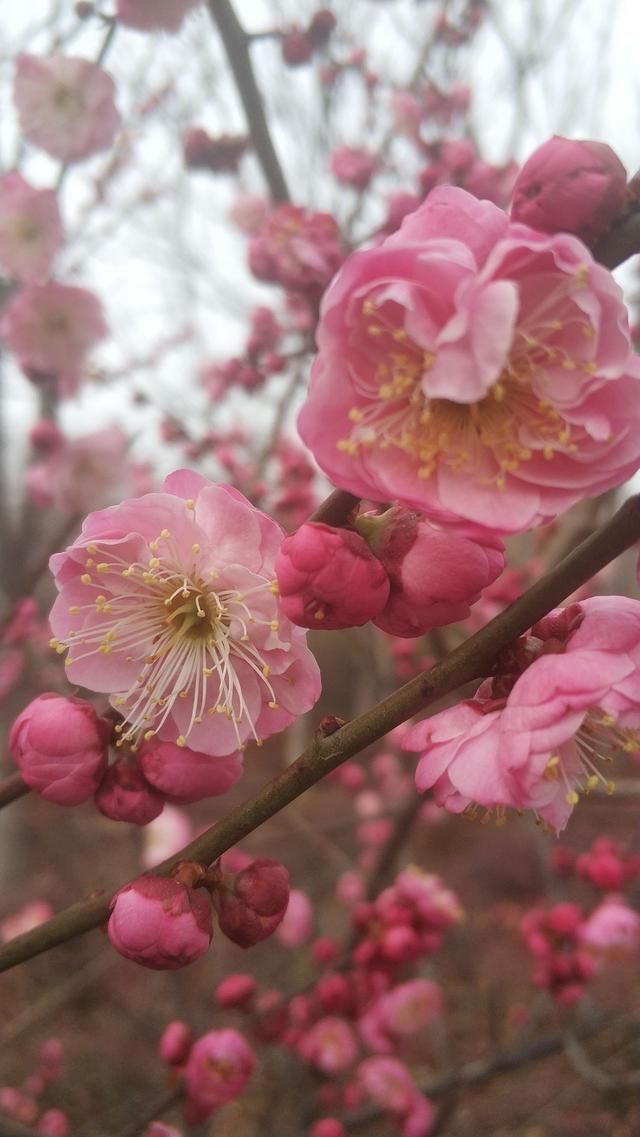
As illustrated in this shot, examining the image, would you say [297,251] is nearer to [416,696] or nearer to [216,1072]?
[416,696]

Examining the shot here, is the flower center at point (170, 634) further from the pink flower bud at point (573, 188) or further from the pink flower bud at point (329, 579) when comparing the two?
the pink flower bud at point (573, 188)

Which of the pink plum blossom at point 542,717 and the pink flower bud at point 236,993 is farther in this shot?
the pink flower bud at point 236,993

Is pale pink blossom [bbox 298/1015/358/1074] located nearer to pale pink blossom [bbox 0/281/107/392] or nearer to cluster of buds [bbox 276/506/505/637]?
cluster of buds [bbox 276/506/505/637]

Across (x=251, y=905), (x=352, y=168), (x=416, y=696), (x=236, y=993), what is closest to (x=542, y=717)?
(x=416, y=696)

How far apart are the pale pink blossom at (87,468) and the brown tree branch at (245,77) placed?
1.18 m

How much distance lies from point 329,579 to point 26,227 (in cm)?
190

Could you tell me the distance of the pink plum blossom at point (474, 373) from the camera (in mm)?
664

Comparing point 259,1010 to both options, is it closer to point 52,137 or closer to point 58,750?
point 58,750

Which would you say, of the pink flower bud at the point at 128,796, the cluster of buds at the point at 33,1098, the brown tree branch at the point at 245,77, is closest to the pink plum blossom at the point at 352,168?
the brown tree branch at the point at 245,77

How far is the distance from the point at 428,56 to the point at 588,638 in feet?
12.8

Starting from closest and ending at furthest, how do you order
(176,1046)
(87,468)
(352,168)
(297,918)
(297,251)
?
(176,1046) → (297,251) → (352,168) → (87,468) → (297,918)

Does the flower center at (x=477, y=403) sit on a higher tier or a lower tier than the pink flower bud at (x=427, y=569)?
higher

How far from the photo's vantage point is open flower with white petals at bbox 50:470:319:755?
91 centimetres

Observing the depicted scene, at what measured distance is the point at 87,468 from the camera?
2973mm
